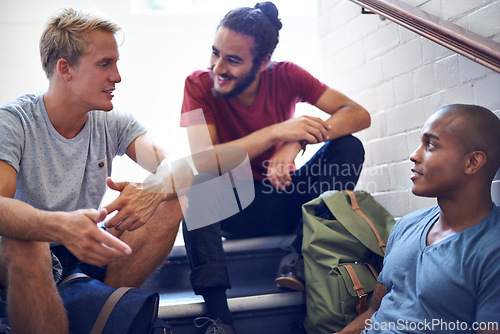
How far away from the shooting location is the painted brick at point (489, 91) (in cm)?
141

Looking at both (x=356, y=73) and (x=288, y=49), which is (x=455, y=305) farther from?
(x=288, y=49)

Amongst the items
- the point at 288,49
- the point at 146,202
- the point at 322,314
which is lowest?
the point at 322,314

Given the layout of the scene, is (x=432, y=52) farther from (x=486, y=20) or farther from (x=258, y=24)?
(x=258, y=24)

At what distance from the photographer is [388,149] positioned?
201 cm

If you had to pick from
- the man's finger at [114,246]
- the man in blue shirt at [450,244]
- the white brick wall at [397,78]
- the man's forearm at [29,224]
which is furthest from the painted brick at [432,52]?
the man's forearm at [29,224]

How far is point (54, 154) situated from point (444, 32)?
124cm

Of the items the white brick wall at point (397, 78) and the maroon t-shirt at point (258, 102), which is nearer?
the white brick wall at point (397, 78)

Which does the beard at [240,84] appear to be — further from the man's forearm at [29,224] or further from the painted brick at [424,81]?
the man's forearm at [29,224]

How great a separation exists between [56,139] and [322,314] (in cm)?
101

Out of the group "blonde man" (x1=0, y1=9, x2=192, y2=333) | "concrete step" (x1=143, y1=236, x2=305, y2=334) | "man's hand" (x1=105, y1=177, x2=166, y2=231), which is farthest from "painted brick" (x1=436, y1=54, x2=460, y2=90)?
"man's hand" (x1=105, y1=177, x2=166, y2=231)

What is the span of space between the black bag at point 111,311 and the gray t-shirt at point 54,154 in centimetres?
36

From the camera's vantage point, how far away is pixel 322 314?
1479 mm

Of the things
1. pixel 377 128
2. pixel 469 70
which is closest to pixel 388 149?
pixel 377 128

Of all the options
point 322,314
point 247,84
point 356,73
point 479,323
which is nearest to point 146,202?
point 322,314
